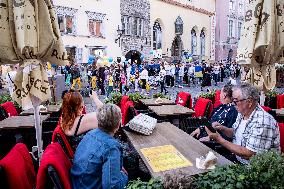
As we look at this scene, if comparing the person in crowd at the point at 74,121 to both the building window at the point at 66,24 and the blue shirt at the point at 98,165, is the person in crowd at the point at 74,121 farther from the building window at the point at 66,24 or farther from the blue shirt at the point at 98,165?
the building window at the point at 66,24

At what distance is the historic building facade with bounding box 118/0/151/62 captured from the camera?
27406mm

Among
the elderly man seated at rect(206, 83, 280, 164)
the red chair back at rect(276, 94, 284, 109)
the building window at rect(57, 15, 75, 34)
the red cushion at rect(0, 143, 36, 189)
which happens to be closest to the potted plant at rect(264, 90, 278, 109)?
the red chair back at rect(276, 94, 284, 109)

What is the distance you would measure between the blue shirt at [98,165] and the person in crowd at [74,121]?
3.63 ft

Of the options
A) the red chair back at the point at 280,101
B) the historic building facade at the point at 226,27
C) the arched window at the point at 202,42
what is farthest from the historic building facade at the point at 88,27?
the historic building facade at the point at 226,27

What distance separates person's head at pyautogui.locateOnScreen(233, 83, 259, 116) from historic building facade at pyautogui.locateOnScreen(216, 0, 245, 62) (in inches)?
1491

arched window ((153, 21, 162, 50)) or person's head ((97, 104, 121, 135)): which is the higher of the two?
arched window ((153, 21, 162, 50))

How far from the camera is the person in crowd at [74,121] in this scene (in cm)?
393

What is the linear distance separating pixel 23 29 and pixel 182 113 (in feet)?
11.9

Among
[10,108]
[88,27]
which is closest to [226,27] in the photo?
[88,27]

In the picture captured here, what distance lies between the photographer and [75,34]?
23547 mm

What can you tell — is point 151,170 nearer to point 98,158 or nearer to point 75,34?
point 98,158

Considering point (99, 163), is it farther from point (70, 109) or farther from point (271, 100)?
point (271, 100)

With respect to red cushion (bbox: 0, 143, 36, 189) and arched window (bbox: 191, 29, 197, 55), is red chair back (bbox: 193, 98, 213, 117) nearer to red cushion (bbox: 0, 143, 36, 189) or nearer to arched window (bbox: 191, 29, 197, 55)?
red cushion (bbox: 0, 143, 36, 189)

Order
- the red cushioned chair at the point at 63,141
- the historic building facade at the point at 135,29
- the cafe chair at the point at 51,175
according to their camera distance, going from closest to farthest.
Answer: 1. the cafe chair at the point at 51,175
2. the red cushioned chair at the point at 63,141
3. the historic building facade at the point at 135,29
